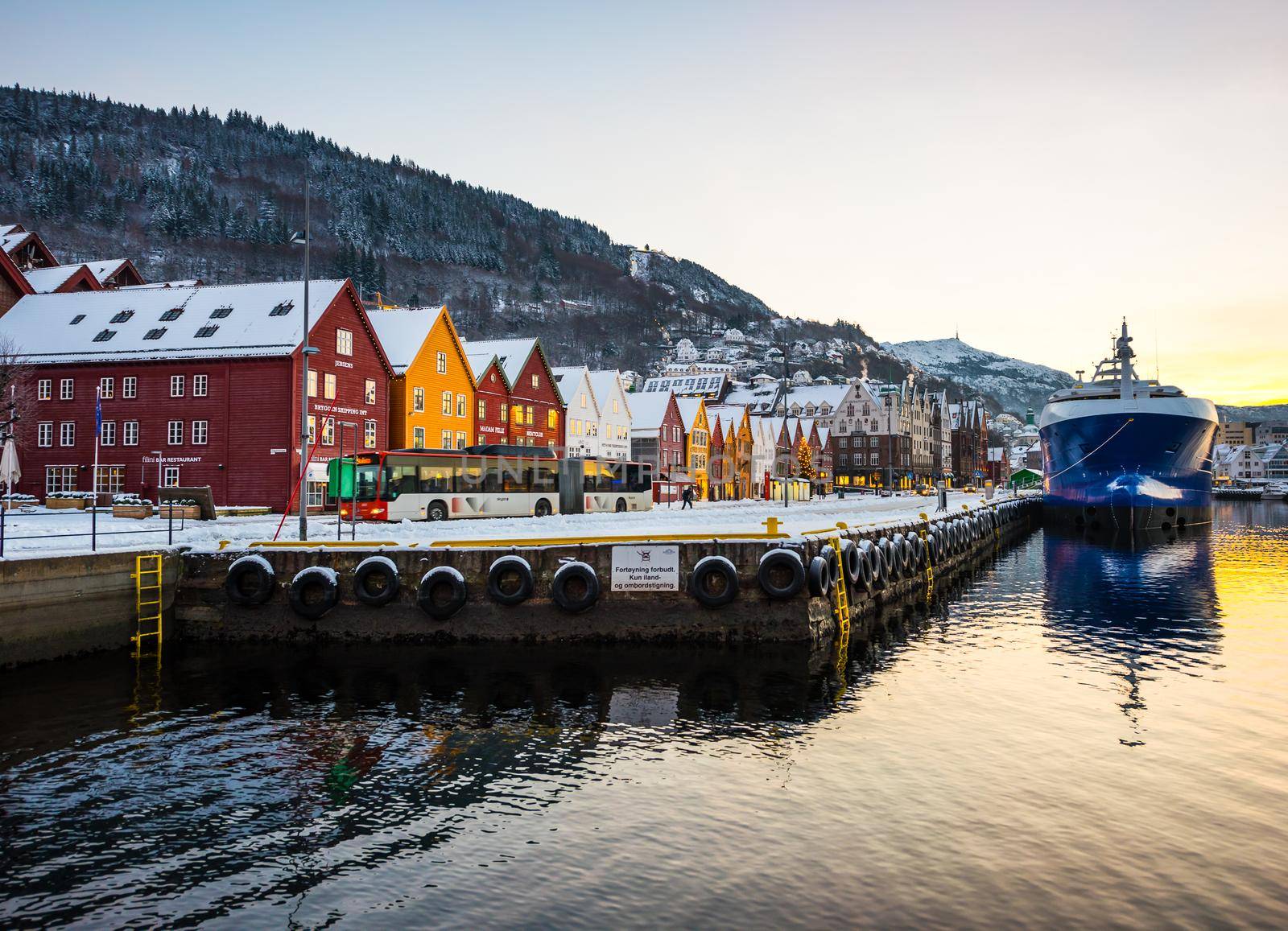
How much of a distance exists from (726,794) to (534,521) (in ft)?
80.9

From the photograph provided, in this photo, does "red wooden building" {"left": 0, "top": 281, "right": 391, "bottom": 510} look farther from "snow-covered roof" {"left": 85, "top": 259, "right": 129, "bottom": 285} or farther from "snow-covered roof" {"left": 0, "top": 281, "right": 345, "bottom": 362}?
"snow-covered roof" {"left": 85, "top": 259, "right": 129, "bottom": 285}

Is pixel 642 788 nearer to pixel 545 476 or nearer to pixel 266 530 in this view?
pixel 266 530

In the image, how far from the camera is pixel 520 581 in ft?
75.9

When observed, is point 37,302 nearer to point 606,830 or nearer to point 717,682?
point 717,682

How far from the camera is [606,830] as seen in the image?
11516mm

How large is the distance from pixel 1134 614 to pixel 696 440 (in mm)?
73052

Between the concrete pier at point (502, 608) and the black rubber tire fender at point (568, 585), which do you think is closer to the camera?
the black rubber tire fender at point (568, 585)

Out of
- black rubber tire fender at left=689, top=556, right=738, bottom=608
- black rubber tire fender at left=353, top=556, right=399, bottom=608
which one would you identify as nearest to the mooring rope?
black rubber tire fender at left=689, top=556, right=738, bottom=608

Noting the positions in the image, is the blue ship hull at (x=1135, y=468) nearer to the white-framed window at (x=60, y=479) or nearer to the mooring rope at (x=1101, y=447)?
the mooring rope at (x=1101, y=447)

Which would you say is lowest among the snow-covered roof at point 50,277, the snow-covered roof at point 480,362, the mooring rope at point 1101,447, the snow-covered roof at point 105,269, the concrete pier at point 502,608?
the concrete pier at point 502,608

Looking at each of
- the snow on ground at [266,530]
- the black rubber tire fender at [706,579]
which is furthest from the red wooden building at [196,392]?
the black rubber tire fender at [706,579]

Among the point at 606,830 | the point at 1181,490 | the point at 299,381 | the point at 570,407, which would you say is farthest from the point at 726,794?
the point at 1181,490

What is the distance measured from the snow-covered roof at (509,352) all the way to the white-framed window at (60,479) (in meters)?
28.5

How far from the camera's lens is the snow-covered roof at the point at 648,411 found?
94625 mm
